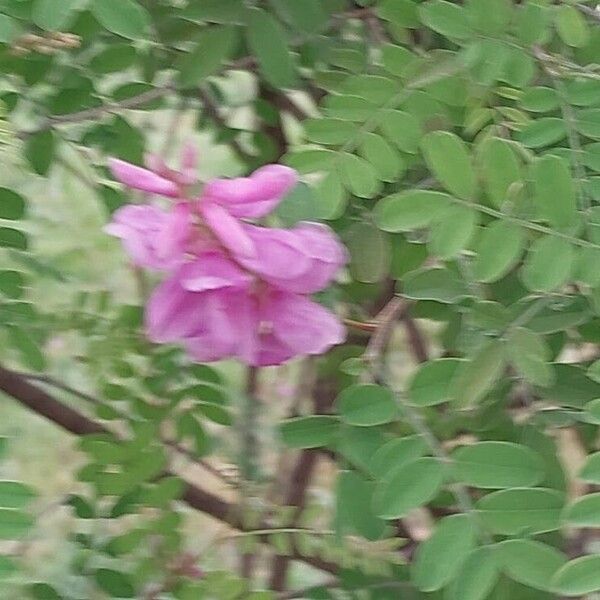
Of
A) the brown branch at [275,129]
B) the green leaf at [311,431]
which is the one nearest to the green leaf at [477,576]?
the green leaf at [311,431]

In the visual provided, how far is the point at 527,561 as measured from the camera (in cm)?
44

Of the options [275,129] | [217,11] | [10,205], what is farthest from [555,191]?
[275,129]

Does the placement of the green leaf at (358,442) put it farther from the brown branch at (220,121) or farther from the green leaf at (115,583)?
the brown branch at (220,121)

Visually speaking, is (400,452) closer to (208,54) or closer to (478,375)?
(478,375)

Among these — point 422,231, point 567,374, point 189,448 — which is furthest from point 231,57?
point 189,448

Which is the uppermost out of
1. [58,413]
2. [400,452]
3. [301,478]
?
[400,452]

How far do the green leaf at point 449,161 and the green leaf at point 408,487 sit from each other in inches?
5.0

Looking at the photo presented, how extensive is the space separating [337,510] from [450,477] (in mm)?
69

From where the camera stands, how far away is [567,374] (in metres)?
0.53

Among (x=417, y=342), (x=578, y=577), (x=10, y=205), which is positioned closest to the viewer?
(x=578, y=577)

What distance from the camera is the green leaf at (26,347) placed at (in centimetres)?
70

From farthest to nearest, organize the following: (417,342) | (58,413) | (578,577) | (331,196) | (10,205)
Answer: (417,342), (58,413), (10,205), (331,196), (578,577)

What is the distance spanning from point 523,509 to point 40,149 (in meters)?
0.41

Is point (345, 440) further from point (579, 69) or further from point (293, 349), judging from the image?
point (579, 69)
